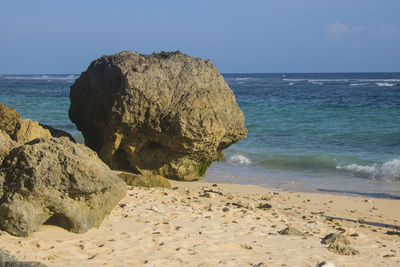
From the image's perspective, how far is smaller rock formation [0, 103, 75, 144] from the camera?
6.67 meters

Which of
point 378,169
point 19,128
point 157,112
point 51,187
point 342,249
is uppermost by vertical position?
point 157,112

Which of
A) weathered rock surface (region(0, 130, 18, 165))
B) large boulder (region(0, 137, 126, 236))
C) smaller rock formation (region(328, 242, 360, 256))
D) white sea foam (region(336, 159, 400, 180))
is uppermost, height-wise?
weathered rock surface (region(0, 130, 18, 165))

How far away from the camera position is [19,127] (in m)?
6.74

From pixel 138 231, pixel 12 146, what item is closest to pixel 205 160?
pixel 138 231

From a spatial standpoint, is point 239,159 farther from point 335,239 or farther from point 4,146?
point 4,146

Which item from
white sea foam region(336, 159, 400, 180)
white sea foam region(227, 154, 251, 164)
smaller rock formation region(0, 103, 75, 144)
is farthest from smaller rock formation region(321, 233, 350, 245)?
white sea foam region(227, 154, 251, 164)

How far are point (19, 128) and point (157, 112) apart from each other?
6.83 ft

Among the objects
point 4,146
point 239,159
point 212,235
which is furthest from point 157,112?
point 239,159

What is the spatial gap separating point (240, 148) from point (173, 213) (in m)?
7.02

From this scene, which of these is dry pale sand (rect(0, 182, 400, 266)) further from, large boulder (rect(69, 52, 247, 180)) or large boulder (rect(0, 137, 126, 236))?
large boulder (rect(69, 52, 247, 180))

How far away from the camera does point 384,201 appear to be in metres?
7.93

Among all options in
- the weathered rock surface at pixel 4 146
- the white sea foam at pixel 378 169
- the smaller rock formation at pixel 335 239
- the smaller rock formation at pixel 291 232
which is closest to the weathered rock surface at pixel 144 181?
the smaller rock formation at pixel 291 232

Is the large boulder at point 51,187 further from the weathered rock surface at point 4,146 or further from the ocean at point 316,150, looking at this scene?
the ocean at point 316,150

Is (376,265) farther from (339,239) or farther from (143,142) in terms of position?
(143,142)
